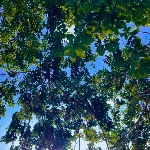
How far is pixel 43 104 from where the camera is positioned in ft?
51.8

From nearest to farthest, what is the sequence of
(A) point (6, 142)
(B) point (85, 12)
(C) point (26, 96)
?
1. (B) point (85, 12)
2. (C) point (26, 96)
3. (A) point (6, 142)

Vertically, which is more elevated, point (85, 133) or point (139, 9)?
point (85, 133)

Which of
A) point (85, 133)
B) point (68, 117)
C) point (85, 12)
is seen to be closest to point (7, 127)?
point (68, 117)

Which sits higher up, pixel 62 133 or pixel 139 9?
pixel 62 133

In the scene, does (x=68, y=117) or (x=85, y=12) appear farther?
(x=68, y=117)

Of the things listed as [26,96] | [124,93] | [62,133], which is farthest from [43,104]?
[124,93]

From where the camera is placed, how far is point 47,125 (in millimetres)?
16375

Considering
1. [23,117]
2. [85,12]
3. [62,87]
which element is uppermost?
[62,87]

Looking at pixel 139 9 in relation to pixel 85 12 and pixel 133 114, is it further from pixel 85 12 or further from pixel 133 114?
pixel 133 114

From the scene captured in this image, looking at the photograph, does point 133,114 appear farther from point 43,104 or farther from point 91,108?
point 43,104

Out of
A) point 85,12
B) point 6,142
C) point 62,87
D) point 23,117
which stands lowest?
point 85,12

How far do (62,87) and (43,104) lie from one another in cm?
149

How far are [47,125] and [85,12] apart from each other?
1330 centimetres

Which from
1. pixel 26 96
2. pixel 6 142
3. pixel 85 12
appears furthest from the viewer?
pixel 6 142
